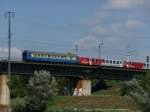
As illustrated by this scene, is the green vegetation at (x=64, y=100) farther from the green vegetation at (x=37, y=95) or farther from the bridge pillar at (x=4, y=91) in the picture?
the bridge pillar at (x=4, y=91)

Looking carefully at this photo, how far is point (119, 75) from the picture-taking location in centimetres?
16788

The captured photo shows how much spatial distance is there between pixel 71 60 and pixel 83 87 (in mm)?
7777

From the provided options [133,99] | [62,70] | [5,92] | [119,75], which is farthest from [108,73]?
[133,99]

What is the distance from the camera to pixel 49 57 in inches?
5812

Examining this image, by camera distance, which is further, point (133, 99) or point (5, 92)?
point (5, 92)

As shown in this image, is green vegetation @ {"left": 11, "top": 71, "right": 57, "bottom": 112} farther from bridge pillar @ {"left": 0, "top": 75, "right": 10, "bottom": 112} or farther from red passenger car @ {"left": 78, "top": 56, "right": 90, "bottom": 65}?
red passenger car @ {"left": 78, "top": 56, "right": 90, "bottom": 65}

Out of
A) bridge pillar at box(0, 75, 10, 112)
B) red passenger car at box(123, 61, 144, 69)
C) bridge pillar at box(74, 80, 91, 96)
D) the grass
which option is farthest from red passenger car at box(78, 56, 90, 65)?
the grass

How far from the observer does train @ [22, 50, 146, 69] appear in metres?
144

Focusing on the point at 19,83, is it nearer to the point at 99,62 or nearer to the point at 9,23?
the point at 99,62

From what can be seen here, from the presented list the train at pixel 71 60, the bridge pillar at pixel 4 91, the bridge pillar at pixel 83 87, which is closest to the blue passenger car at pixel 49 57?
the train at pixel 71 60

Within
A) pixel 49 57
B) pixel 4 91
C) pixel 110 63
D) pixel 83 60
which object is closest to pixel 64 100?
pixel 4 91

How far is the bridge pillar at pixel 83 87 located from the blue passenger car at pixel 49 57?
558 cm

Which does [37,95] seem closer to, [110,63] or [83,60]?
[83,60]

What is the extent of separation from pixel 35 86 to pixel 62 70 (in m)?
55.1
